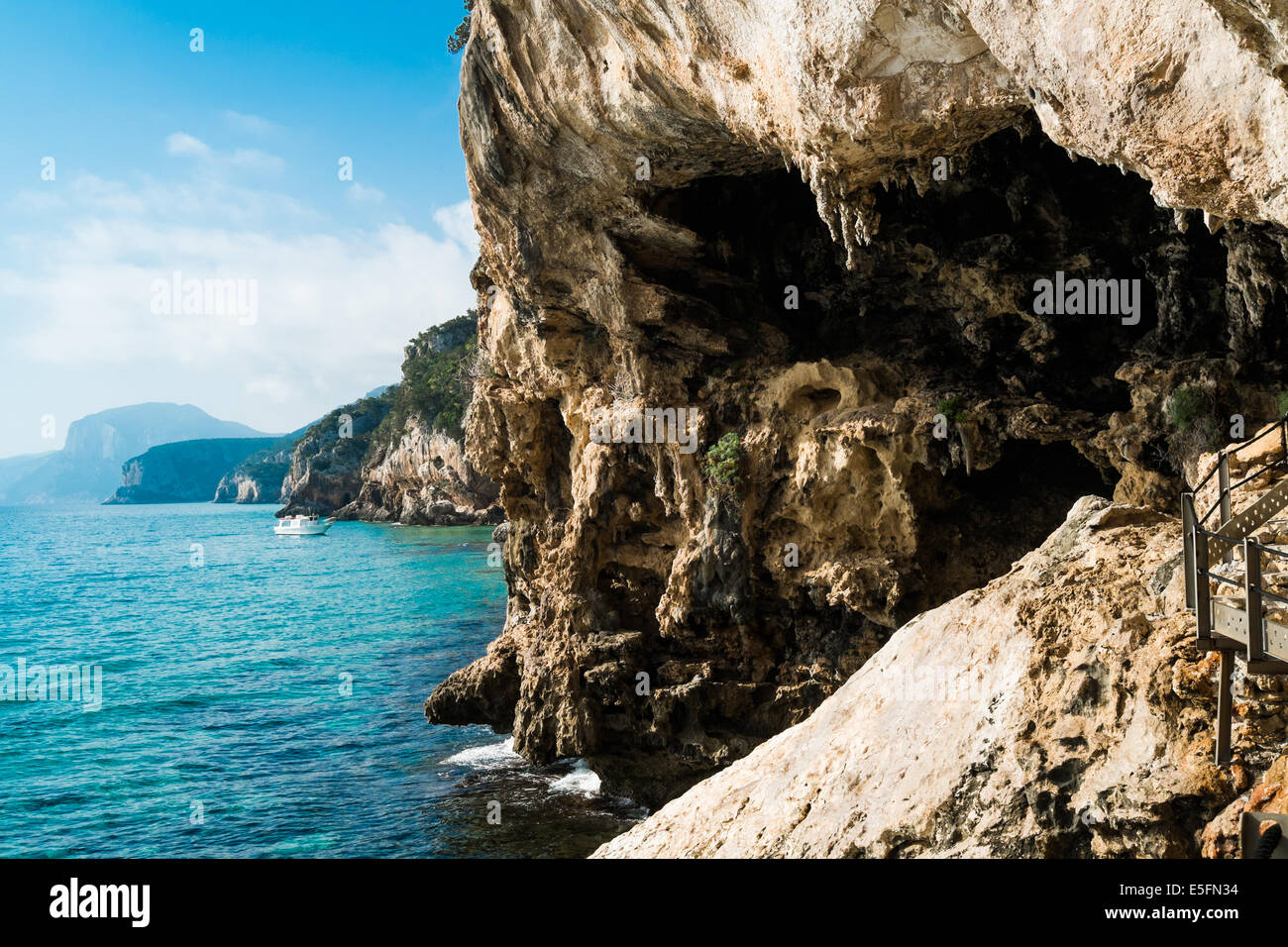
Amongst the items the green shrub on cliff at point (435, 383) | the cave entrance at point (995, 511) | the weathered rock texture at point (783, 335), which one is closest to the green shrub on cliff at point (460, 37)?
the weathered rock texture at point (783, 335)

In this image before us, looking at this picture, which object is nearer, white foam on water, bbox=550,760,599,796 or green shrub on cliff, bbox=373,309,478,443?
white foam on water, bbox=550,760,599,796

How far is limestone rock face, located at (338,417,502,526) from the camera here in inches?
Answer: 3452

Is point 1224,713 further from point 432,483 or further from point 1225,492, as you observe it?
point 432,483

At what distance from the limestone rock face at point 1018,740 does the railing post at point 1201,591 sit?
0.35 metres

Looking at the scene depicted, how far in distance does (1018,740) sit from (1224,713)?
1263 millimetres

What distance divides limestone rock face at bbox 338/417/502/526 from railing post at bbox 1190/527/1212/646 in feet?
258

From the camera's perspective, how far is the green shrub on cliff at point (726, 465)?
1981 centimetres

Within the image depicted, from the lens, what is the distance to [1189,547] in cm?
609

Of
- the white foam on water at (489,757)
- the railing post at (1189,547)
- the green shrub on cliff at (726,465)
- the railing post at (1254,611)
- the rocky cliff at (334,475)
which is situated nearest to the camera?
the railing post at (1254,611)

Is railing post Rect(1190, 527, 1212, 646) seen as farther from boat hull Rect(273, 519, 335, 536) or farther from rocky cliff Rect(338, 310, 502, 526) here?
boat hull Rect(273, 519, 335, 536)

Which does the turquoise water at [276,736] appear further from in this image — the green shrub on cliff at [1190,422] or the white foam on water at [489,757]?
the green shrub on cliff at [1190,422]

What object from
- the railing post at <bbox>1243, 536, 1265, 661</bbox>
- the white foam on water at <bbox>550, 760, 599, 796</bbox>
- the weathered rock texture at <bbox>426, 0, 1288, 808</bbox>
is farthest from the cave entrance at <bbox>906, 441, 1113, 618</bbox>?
the railing post at <bbox>1243, 536, 1265, 661</bbox>

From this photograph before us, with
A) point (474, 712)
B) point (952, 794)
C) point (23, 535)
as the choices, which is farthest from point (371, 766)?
point (23, 535)

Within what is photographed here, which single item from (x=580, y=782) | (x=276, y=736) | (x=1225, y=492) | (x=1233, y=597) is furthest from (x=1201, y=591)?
(x=276, y=736)
